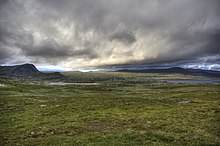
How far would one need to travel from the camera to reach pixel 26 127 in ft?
99.5

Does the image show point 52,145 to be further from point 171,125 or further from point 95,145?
point 171,125

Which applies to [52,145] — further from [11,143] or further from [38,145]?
[11,143]

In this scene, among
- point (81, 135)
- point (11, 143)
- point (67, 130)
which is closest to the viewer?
point (11, 143)

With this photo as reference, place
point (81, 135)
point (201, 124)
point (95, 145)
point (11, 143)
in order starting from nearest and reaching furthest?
point (95, 145) → point (11, 143) → point (81, 135) → point (201, 124)

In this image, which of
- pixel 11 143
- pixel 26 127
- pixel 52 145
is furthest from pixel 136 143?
pixel 26 127

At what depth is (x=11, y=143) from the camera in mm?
22641

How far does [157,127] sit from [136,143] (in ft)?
26.4

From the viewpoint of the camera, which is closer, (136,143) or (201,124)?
(136,143)

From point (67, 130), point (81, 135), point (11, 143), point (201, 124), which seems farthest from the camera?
point (201, 124)

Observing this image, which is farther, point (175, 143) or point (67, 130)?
point (67, 130)

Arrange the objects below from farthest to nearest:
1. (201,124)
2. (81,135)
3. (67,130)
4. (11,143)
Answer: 1. (201,124)
2. (67,130)
3. (81,135)
4. (11,143)

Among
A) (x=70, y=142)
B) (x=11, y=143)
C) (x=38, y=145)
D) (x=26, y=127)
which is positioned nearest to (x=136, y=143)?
(x=70, y=142)

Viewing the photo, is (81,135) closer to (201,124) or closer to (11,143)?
(11,143)

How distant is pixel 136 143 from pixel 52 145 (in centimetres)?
796
